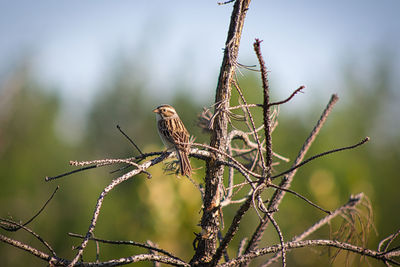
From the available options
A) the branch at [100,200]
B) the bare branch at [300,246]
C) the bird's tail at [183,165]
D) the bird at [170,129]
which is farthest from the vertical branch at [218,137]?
the bird at [170,129]

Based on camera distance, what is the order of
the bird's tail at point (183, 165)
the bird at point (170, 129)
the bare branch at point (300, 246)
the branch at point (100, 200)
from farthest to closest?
the bird at point (170, 129)
the bird's tail at point (183, 165)
the bare branch at point (300, 246)
the branch at point (100, 200)

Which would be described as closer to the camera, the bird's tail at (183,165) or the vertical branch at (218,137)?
the vertical branch at (218,137)

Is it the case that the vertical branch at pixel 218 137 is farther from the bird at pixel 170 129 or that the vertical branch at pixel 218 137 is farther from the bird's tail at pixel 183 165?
the bird at pixel 170 129

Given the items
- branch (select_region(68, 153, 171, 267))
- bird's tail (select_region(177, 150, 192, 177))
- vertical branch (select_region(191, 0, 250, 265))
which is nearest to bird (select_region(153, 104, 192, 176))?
bird's tail (select_region(177, 150, 192, 177))

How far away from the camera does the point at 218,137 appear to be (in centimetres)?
252

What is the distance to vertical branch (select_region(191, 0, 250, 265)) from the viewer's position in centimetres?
233

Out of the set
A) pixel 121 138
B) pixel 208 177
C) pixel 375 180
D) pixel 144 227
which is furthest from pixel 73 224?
pixel 208 177

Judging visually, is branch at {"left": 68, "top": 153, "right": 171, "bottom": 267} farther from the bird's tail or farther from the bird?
the bird

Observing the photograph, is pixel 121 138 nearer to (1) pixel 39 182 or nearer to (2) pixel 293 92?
(1) pixel 39 182

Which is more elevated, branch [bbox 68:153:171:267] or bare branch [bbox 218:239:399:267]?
branch [bbox 68:153:171:267]

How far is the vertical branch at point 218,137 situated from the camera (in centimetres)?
233

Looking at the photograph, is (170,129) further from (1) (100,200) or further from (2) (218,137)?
(1) (100,200)

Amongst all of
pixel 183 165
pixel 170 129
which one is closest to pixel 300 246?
pixel 183 165

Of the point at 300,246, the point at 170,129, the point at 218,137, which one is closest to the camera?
the point at 300,246
